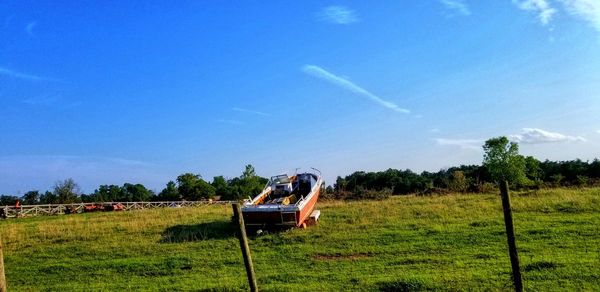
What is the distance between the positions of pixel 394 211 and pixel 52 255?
14885mm

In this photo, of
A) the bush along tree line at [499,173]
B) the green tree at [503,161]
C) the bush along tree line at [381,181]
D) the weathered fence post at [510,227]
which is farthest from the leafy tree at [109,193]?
the weathered fence post at [510,227]

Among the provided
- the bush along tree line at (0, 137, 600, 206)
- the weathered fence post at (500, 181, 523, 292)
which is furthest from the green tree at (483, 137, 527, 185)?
the weathered fence post at (500, 181, 523, 292)

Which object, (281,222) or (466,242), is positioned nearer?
(466,242)

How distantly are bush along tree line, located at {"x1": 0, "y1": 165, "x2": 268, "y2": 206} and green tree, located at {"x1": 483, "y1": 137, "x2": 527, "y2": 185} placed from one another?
32.2m

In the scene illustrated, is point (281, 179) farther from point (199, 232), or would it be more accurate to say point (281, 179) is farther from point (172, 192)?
point (172, 192)

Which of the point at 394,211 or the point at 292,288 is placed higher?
the point at 394,211

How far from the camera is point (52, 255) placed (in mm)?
18391

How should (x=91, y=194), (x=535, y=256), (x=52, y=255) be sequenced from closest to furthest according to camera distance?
(x=535, y=256), (x=52, y=255), (x=91, y=194)

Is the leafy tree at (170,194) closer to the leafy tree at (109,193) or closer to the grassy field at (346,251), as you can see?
the leafy tree at (109,193)

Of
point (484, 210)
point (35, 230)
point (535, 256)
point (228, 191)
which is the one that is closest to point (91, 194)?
point (228, 191)

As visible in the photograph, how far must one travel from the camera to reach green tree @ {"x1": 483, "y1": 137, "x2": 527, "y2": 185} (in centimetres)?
6078

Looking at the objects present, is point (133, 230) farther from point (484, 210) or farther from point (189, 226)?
point (484, 210)

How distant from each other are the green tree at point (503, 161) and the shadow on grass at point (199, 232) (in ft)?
160

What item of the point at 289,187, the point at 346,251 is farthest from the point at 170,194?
the point at 346,251
